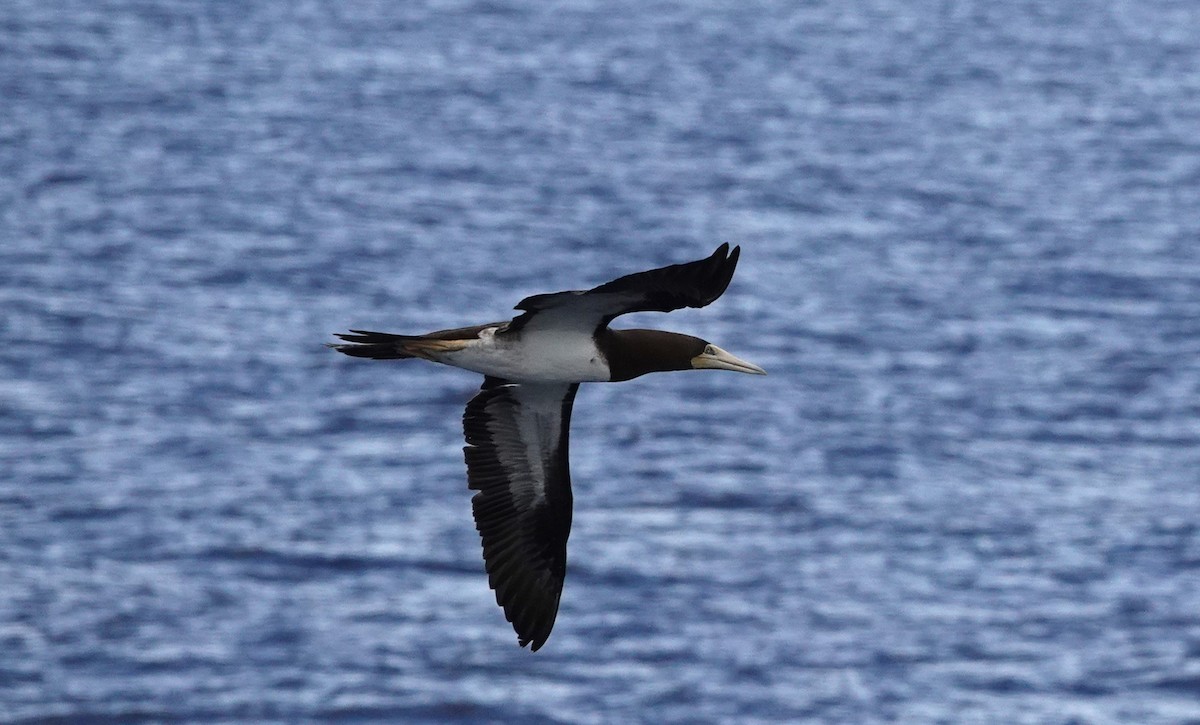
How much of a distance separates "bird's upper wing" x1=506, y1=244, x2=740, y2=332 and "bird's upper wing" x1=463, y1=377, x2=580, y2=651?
164 cm

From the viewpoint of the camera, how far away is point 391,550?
30.5m

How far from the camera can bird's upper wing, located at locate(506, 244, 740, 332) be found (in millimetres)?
9508

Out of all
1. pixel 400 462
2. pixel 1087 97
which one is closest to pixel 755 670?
pixel 400 462

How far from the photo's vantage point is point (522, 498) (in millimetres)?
12422

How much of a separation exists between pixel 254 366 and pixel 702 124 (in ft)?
79.5

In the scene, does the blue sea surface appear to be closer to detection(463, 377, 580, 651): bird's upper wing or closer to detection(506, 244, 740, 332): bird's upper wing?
detection(463, 377, 580, 651): bird's upper wing

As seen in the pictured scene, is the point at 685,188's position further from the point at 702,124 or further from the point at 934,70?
the point at 934,70

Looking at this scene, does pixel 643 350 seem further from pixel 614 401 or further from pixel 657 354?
pixel 614 401

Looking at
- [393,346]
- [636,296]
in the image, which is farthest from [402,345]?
[636,296]

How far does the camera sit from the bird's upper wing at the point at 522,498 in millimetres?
12258

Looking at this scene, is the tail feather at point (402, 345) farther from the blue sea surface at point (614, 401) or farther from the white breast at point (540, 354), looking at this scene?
the blue sea surface at point (614, 401)

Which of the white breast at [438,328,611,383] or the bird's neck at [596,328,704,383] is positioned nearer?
the white breast at [438,328,611,383]

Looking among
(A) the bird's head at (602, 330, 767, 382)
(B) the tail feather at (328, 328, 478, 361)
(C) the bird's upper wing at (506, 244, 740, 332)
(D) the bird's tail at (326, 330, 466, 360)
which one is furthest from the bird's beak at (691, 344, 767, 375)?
(D) the bird's tail at (326, 330, 466, 360)

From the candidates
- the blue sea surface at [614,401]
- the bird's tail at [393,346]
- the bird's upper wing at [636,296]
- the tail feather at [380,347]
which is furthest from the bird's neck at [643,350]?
the blue sea surface at [614,401]
